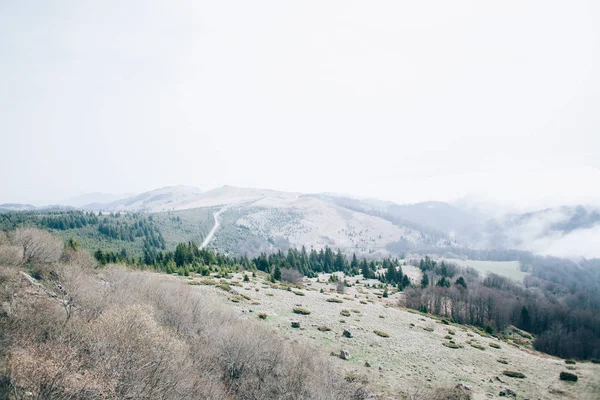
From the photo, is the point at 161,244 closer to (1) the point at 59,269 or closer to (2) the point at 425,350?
(1) the point at 59,269

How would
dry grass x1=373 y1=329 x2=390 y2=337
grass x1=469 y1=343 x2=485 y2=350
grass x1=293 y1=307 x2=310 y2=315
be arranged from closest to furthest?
dry grass x1=373 y1=329 x2=390 y2=337, grass x1=293 y1=307 x2=310 y2=315, grass x1=469 y1=343 x2=485 y2=350

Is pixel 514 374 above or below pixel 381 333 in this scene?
below

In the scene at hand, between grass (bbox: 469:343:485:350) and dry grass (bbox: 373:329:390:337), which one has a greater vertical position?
dry grass (bbox: 373:329:390:337)

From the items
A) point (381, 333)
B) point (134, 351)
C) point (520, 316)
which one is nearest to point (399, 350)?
point (381, 333)

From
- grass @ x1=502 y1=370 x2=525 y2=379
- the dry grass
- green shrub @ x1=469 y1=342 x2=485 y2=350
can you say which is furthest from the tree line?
the dry grass

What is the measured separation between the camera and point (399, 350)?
39.5 m

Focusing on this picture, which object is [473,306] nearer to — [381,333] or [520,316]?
[520,316]

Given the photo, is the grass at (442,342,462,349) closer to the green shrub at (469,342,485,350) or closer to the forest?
the green shrub at (469,342,485,350)

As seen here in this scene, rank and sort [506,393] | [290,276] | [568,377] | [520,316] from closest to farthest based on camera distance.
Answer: [506,393], [568,377], [290,276], [520,316]

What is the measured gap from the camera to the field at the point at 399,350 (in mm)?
32062

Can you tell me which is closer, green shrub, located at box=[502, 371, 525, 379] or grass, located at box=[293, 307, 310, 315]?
green shrub, located at box=[502, 371, 525, 379]

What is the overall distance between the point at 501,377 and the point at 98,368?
46013mm

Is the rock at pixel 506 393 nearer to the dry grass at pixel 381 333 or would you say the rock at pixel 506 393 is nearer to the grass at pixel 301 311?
the dry grass at pixel 381 333

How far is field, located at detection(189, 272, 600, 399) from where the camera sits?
3206 centimetres
